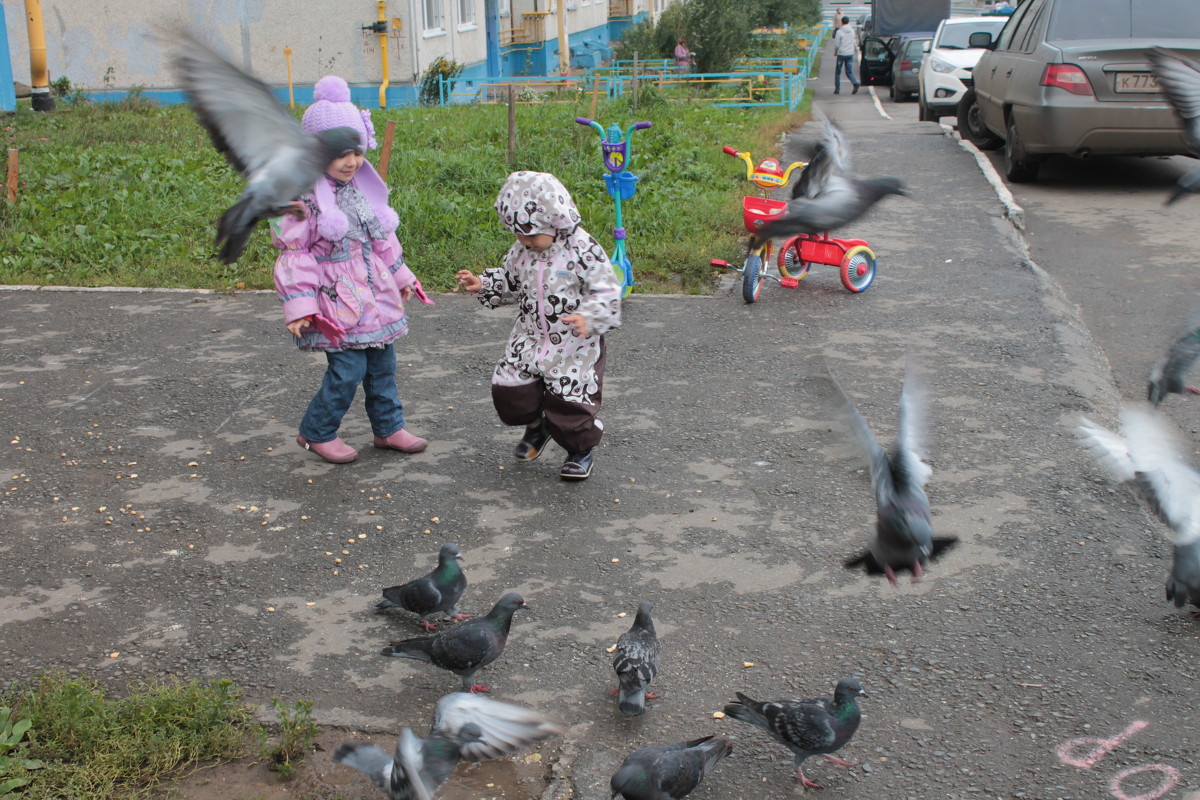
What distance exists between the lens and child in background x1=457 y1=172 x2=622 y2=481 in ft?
15.4

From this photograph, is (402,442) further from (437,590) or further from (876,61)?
(876,61)

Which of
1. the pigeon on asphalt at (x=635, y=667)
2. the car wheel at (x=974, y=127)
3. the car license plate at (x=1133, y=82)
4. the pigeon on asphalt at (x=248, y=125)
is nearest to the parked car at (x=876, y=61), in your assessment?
the car wheel at (x=974, y=127)

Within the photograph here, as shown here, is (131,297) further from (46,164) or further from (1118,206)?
(1118,206)

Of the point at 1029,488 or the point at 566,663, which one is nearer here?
the point at 566,663

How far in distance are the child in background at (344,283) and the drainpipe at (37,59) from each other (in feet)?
52.5

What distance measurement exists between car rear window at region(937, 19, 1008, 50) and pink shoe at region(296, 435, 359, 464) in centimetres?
1653

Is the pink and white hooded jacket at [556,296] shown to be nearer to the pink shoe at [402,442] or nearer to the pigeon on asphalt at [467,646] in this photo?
the pink shoe at [402,442]

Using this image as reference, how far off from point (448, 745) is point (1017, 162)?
10781 millimetres

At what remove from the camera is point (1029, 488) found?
487cm

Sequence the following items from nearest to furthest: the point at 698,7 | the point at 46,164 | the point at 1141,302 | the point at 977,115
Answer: the point at 1141,302 < the point at 46,164 < the point at 977,115 < the point at 698,7

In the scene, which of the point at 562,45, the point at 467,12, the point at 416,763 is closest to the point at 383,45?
the point at 467,12

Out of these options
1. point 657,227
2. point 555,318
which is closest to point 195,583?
point 555,318

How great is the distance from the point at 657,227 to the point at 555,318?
16.4 ft

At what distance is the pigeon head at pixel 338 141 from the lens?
4230 mm
